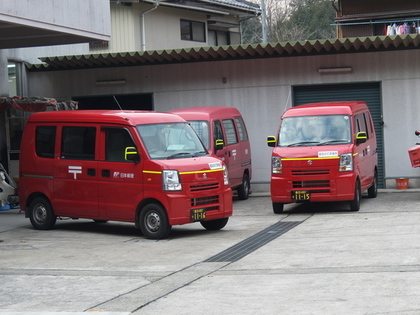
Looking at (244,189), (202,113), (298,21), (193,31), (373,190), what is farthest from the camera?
(298,21)

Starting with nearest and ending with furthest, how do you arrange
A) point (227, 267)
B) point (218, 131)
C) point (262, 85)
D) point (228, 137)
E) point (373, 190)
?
point (227, 267) → point (218, 131) → point (373, 190) → point (228, 137) → point (262, 85)

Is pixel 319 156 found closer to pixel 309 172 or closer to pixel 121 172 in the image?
pixel 309 172

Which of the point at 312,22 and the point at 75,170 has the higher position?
the point at 312,22

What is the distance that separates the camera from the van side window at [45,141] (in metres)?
15.2

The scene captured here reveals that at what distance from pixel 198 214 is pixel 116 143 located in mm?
1998

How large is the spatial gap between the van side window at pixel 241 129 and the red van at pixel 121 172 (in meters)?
5.66

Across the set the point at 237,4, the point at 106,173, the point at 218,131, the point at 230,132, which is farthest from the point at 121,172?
the point at 237,4

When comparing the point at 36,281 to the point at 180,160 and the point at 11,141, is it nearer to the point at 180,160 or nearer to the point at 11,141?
the point at 180,160

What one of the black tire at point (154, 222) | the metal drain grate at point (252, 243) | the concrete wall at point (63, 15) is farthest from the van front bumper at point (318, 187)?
the concrete wall at point (63, 15)

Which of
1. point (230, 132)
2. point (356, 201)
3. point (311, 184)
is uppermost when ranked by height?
point (230, 132)


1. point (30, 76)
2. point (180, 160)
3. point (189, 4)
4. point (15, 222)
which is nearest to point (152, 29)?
point (189, 4)

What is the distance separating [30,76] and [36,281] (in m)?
15.0

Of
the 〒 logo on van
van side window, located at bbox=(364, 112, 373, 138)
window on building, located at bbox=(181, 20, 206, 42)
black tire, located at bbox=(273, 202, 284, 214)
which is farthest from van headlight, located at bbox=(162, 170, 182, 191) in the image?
window on building, located at bbox=(181, 20, 206, 42)

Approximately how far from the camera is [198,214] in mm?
13828
